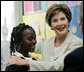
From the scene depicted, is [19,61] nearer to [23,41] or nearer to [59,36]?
[23,41]

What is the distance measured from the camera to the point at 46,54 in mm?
1842

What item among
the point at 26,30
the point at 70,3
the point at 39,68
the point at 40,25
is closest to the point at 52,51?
the point at 26,30

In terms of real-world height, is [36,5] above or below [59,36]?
above

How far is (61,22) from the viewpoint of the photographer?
1.79 m

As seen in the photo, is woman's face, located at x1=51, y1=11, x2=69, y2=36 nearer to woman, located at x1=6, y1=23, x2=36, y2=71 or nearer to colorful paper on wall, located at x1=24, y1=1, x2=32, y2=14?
woman, located at x1=6, y1=23, x2=36, y2=71

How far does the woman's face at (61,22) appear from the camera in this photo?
178cm

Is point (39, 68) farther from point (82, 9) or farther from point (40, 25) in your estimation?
point (40, 25)

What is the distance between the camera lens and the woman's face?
5.83ft

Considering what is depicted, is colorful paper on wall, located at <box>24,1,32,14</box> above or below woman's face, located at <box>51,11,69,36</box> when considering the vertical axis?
above

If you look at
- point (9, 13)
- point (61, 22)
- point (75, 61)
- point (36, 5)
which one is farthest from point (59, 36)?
point (9, 13)

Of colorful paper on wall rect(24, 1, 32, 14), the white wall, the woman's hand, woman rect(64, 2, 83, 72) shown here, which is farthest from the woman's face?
the white wall

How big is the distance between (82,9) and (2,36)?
102 inches

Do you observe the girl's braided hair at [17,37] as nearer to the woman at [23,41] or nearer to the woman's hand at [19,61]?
the woman at [23,41]

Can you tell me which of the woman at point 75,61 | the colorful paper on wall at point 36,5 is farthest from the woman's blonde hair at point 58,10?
the colorful paper on wall at point 36,5
